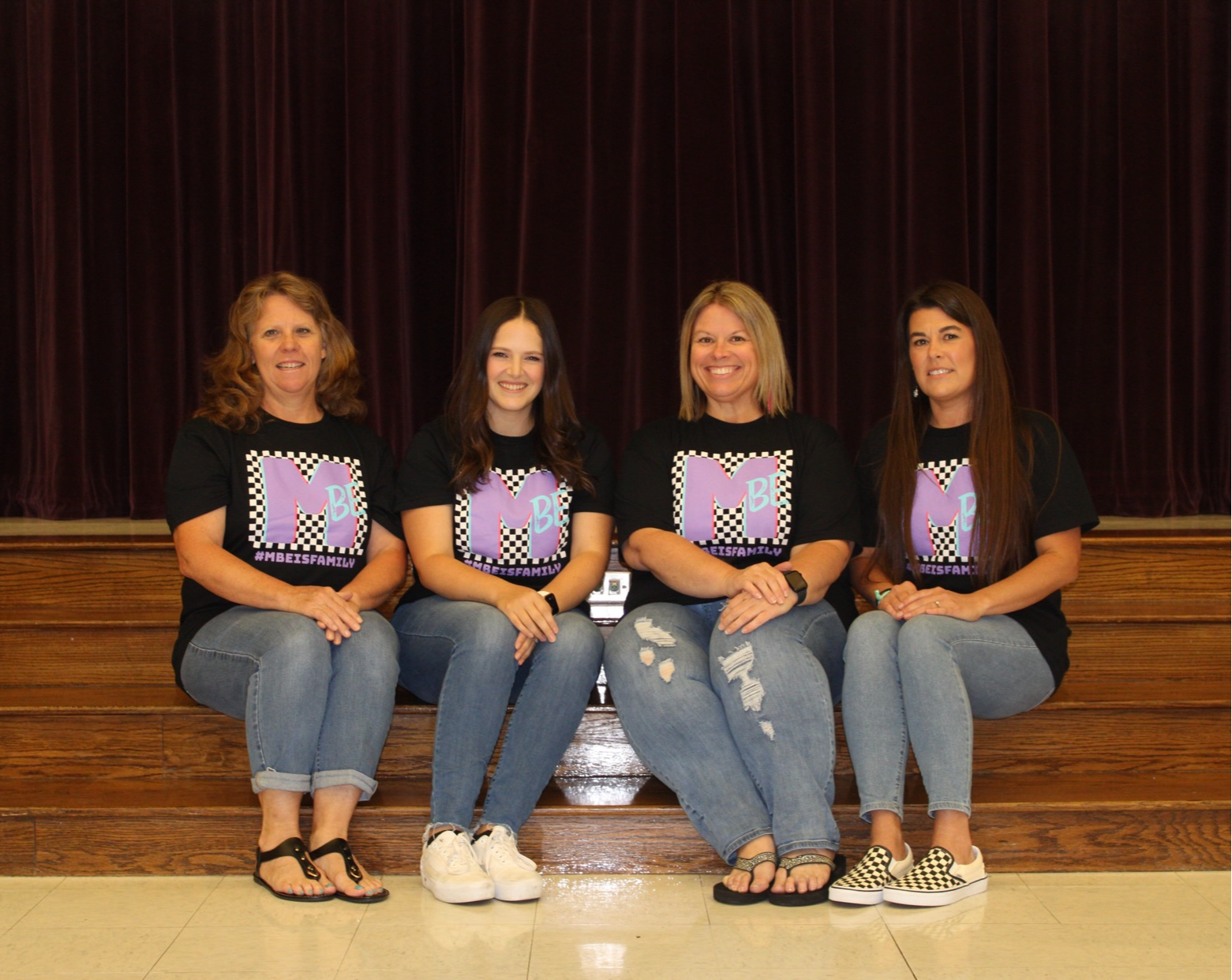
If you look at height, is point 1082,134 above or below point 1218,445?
above

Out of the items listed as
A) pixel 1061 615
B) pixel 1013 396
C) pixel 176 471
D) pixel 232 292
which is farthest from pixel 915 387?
pixel 232 292

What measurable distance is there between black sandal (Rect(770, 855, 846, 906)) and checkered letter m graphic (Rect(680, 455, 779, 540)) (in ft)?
1.94

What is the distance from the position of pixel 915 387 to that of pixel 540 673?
2.92 ft

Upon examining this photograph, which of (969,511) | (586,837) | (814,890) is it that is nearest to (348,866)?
(586,837)

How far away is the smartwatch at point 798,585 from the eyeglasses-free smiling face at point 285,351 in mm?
965

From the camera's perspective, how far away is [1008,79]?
11.4ft

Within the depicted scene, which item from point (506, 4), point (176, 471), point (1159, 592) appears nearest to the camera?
point (176, 471)

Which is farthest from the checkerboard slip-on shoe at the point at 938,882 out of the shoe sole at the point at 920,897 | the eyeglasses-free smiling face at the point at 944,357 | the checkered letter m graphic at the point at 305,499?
the checkered letter m graphic at the point at 305,499

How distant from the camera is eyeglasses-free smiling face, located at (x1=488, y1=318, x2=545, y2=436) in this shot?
211cm

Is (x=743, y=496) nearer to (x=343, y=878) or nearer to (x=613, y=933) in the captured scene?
(x=613, y=933)

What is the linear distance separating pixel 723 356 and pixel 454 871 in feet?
3.39

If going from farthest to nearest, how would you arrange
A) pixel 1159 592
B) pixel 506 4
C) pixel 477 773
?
pixel 506 4 < pixel 1159 592 < pixel 477 773

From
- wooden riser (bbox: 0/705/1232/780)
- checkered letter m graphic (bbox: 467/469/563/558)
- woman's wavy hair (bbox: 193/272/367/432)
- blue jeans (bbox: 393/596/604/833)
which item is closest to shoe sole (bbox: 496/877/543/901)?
blue jeans (bbox: 393/596/604/833)

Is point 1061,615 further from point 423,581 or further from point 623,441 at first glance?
point 623,441
